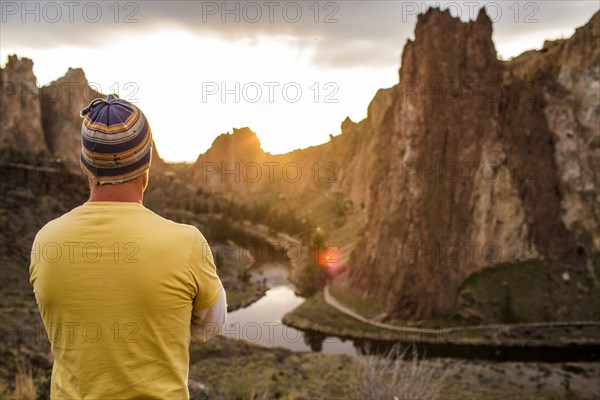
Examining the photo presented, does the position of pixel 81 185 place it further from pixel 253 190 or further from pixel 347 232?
pixel 253 190

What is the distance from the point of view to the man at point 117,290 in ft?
7.59

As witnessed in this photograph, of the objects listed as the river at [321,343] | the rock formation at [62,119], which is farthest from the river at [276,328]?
the rock formation at [62,119]

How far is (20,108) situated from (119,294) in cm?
10372

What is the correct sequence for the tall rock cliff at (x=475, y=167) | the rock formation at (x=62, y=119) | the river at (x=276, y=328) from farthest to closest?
the rock formation at (x=62, y=119), the tall rock cliff at (x=475, y=167), the river at (x=276, y=328)

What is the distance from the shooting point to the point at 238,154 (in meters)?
178

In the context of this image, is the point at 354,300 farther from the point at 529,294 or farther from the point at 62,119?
the point at 62,119

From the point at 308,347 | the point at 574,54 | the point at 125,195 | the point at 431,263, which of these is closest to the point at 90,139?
the point at 125,195

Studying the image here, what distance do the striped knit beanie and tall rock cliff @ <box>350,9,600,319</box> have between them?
4343 centimetres

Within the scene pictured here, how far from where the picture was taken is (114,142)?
248 cm

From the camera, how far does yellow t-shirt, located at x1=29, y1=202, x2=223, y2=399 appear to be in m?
2.31

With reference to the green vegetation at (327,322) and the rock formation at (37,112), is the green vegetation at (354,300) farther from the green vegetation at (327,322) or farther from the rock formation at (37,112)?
the rock formation at (37,112)

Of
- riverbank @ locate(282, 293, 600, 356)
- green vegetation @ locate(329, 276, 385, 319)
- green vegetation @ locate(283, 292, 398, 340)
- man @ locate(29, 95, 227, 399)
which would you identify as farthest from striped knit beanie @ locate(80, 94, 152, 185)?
green vegetation @ locate(329, 276, 385, 319)

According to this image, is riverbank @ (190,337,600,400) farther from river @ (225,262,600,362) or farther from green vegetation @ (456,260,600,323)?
green vegetation @ (456,260,600,323)

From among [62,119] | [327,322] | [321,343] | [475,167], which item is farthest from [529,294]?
[62,119]
